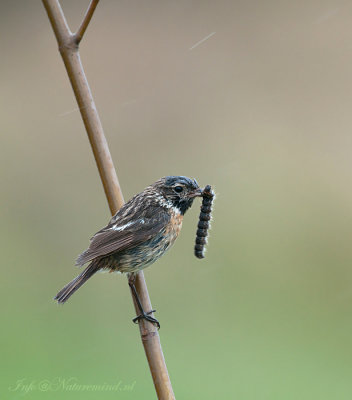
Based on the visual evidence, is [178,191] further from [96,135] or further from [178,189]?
[96,135]

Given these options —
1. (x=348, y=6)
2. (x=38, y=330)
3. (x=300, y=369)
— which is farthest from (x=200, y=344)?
(x=348, y=6)

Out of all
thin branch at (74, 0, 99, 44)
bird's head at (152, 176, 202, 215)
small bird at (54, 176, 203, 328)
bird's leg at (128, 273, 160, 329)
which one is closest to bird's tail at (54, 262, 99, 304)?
small bird at (54, 176, 203, 328)

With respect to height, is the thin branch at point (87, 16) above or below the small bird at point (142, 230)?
above

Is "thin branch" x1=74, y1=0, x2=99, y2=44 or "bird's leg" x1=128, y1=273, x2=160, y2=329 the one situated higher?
"thin branch" x1=74, y1=0, x2=99, y2=44

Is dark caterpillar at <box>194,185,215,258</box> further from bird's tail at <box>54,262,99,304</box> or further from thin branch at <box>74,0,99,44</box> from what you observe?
thin branch at <box>74,0,99,44</box>

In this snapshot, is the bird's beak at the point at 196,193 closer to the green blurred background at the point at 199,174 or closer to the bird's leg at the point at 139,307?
the bird's leg at the point at 139,307

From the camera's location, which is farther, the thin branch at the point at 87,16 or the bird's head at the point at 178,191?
the bird's head at the point at 178,191

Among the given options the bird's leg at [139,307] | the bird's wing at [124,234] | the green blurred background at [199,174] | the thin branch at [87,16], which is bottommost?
the bird's leg at [139,307]

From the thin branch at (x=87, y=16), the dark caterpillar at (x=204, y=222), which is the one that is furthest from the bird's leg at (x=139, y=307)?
the thin branch at (x=87, y=16)
